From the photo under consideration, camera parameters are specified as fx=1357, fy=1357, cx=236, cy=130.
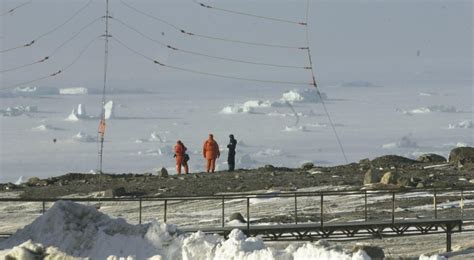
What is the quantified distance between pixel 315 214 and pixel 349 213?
1.05 metres

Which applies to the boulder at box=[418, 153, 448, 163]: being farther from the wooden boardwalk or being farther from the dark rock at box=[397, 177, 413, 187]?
the wooden boardwalk

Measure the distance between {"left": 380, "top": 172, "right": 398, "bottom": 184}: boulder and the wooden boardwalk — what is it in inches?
373

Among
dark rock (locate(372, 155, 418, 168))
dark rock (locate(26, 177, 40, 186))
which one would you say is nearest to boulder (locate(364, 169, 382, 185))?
dark rock (locate(372, 155, 418, 168))

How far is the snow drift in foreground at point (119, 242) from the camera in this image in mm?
23875

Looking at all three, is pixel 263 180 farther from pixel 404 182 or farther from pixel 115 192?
pixel 115 192

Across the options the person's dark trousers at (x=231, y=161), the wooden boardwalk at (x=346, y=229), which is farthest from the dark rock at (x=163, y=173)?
the wooden boardwalk at (x=346, y=229)

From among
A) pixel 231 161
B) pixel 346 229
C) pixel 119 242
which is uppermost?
pixel 231 161

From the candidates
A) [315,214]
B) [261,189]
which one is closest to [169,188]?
[261,189]

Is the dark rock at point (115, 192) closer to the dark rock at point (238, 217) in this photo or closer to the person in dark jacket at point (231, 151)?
the person in dark jacket at point (231, 151)

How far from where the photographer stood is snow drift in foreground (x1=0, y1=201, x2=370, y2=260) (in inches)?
940

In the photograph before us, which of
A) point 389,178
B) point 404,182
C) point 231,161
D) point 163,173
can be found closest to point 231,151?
point 231,161

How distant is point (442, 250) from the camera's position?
3459 cm

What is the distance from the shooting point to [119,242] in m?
25.6

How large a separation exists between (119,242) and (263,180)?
71.2 ft
